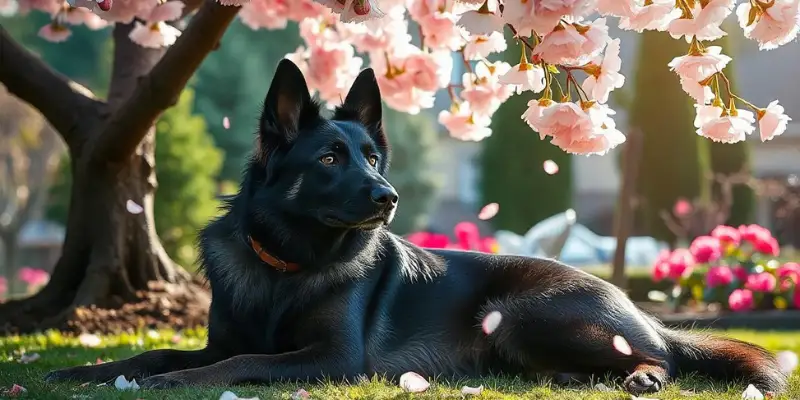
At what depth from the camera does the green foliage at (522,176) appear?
2422 centimetres

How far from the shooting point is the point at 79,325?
6.75 metres

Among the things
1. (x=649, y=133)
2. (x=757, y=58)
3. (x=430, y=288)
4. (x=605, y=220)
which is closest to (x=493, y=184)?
(x=649, y=133)

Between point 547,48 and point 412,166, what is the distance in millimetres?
29874

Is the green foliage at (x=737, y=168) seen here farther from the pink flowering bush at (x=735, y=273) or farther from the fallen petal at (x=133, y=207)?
the fallen petal at (x=133, y=207)

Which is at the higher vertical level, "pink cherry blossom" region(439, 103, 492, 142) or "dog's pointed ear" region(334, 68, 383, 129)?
"dog's pointed ear" region(334, 68, 383, 129)

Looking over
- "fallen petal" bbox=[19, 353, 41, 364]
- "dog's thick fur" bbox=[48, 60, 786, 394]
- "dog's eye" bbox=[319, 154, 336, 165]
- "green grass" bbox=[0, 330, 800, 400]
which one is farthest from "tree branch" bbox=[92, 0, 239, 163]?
"fallen petal" bbox=[19, 353, 41, 364]

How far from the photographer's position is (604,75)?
3982 millimetres

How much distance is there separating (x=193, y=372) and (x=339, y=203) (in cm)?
92

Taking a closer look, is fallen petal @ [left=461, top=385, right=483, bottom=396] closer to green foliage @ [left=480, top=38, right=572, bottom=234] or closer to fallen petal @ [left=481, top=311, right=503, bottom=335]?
fallen petal @ [left=481, top=311, right=503, bottom=335]

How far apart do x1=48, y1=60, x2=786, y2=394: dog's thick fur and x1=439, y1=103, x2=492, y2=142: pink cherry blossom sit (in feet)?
4.68

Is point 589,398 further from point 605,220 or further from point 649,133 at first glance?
point 605,220

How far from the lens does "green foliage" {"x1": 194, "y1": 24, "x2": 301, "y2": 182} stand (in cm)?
2852

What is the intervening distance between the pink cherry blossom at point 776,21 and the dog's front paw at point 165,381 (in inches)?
99.7

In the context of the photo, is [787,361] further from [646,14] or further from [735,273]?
[735,273]
